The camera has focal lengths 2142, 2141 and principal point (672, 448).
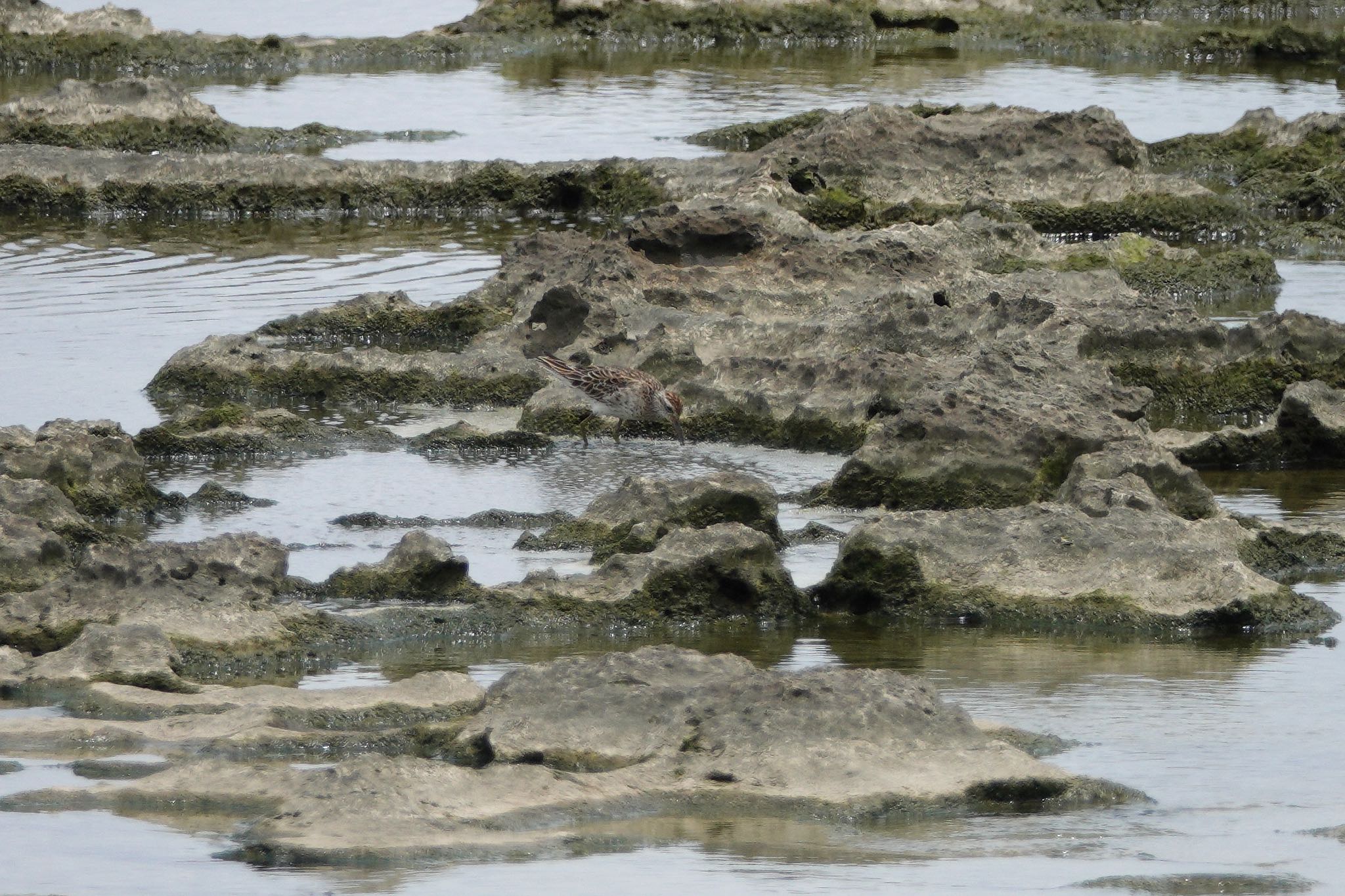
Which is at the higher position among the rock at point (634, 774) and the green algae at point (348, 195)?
the green algae at point (348, 195)

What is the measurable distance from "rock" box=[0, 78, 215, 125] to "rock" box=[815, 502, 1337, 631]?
18.6m

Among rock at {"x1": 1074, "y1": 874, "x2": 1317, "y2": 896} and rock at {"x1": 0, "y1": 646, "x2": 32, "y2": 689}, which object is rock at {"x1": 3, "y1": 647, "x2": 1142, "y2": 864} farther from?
rock at {"x1": 0, "y1": 646, "x2": 32, "y2": 689}

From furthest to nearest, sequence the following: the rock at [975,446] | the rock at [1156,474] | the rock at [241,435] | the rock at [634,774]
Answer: the rock at [241,435] < the rock at [975,446] < the rock at [1156,474] < the rock at [634,774]

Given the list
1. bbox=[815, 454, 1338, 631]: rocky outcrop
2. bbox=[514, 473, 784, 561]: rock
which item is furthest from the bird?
bbox=[815, 454, 1338, 631]: rocky outcrop

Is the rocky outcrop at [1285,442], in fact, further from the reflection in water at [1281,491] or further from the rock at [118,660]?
the rock at [118,660]

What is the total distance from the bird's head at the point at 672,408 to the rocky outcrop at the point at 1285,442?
2.70m

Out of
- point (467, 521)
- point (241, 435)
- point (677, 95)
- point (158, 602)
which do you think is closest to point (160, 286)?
point (241, 435)

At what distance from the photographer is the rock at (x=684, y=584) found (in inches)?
327

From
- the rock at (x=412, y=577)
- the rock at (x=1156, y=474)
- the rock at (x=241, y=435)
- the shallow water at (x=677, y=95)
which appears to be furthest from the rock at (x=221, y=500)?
the shallow water at (x=677, y=95)

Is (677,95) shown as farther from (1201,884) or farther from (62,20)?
(1201,884)

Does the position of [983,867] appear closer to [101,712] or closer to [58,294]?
[101,712]

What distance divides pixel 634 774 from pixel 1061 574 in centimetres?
291

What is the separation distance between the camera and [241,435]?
12.0 metres

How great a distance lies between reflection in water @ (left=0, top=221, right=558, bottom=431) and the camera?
14.2 meters
